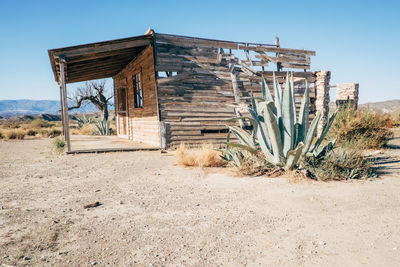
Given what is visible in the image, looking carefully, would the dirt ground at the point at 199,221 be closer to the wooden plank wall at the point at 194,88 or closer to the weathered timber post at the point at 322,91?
the wooden plank wall at the point at 194,88

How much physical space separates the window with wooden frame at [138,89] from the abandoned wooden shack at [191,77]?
197mm

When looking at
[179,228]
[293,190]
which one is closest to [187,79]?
[293,190]

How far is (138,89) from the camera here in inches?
434

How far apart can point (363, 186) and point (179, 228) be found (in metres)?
2.85

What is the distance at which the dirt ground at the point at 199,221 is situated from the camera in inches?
84.4

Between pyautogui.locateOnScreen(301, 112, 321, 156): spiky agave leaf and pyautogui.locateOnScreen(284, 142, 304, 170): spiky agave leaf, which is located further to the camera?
pyautogui.locateOnScreen(301, 112, 321, 156): spiky agave leaf

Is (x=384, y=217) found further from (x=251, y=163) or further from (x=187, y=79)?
(x=187, y=79)

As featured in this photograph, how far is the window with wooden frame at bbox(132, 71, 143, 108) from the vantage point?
412 inches

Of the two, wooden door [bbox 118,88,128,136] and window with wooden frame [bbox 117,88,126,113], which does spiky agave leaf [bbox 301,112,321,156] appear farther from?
window with wooden frame [bbox 117,88,126,113]

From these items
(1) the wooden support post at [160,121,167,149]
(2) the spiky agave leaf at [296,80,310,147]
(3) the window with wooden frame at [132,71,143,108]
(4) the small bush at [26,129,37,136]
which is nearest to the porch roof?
(3) the window with wooden frame at [132,71,143,108]

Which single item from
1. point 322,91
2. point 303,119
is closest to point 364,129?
point 322,91

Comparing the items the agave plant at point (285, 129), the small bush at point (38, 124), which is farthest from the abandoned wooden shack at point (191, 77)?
the small bush at point (38, 124)

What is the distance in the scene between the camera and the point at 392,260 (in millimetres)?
2006

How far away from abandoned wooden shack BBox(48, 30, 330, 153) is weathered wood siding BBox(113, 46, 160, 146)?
3 centimetres
